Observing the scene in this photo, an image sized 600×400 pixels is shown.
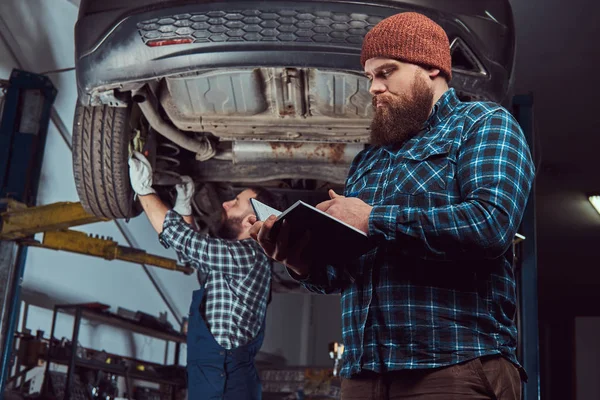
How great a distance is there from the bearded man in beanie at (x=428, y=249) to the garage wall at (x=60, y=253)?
383 cm

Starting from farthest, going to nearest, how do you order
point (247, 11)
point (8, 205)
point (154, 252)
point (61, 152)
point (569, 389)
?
1. point (569, 389)
2. point (154, 252)
3. point (61, 152)
4. point (8, 205)
5. point (247, 11)

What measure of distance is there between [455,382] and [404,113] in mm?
512

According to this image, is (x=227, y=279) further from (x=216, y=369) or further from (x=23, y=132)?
(x=23, y=132)

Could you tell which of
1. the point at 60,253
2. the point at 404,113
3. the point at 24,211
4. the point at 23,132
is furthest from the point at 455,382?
the point at 60,253

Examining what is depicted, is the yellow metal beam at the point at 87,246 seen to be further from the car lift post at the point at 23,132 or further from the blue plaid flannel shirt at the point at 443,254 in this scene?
the blue plaid flannel shirt at the point at 443,254

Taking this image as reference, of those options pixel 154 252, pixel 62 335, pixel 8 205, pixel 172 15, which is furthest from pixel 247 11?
pixel 154 252

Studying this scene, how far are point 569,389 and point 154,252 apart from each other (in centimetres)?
800

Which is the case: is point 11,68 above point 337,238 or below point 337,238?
above

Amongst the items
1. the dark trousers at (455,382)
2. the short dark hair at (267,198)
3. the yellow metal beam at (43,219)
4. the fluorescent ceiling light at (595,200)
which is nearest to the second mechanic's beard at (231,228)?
the short dark hair at (267,198)

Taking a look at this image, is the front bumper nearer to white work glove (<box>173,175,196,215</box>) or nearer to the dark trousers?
white work glove (<box>173,175,196,215</box>)

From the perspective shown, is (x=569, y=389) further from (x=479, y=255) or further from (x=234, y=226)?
(x=479, y=255)

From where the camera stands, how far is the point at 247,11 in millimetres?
2443

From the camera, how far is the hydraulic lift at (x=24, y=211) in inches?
163

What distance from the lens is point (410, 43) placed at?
1440 mm
